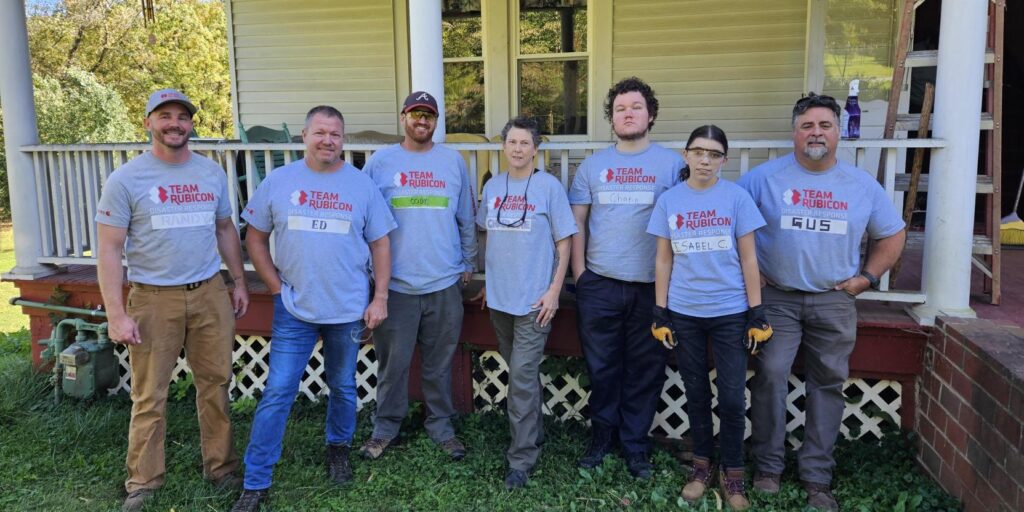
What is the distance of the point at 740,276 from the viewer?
2.85m

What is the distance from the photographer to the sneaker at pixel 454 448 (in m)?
3.47

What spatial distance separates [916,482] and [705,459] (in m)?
0.95

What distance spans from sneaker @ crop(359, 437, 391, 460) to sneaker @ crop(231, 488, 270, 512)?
0.55 meters

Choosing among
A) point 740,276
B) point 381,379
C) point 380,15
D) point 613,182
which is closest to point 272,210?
point 381,379

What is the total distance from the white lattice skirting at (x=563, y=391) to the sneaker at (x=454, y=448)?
499 mm

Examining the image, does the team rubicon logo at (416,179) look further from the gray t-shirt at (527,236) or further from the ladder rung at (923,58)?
the ladder rung at (923,58)

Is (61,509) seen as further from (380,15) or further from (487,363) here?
(380,15)

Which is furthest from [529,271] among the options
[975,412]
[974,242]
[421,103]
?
[974,242]

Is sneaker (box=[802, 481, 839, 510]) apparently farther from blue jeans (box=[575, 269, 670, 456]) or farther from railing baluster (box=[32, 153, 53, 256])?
railing baluster (box=[32, 153, 53, 256])

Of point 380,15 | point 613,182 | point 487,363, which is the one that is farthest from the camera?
point 380,15

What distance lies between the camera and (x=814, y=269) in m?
2.89

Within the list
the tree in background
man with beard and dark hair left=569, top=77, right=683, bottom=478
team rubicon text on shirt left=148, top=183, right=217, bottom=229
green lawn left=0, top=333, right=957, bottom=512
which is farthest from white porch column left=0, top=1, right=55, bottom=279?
the tree in background

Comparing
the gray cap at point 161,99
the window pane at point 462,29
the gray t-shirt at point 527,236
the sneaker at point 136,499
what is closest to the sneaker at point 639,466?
the gray t-shirt at point 527,236

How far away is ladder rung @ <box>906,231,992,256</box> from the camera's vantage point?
3.36 m
